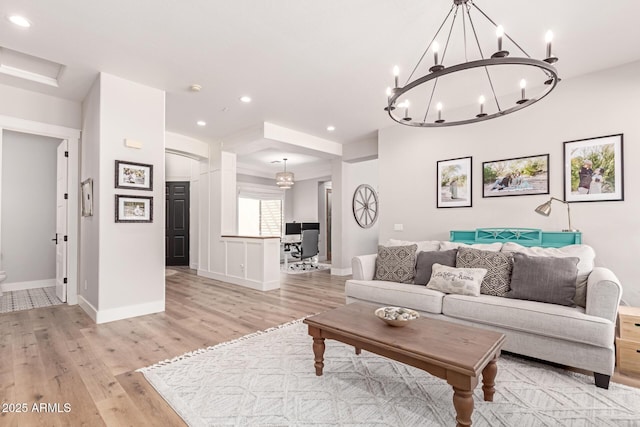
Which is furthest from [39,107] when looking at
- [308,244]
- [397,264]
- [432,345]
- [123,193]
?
[432,345]

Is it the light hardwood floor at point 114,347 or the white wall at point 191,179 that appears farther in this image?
the white wall at point 191,179

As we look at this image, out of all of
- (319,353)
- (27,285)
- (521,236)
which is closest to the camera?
(319,353)

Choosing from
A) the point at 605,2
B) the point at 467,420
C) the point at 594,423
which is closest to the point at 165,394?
the point at 467,420

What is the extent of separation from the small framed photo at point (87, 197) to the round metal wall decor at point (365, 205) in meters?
4.78

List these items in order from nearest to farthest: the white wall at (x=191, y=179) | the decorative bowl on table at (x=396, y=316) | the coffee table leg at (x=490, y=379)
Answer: the coffee table leg at (x=490, y=379) → the decorative bowl on table at (x=396, y=316) → the white wall at (x=191, y=179)

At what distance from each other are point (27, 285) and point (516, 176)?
25.6 ft

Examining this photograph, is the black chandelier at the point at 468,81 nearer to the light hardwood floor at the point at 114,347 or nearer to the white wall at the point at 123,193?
the light hardwood floor at the point at 114,347

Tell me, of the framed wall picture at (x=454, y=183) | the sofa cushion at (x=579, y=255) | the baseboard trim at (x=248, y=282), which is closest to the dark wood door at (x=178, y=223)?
the baseboard trim at (x=248, y=282)

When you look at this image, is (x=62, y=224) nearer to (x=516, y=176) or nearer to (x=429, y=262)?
(x=429, y=262)

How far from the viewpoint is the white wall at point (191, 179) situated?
24.9ft

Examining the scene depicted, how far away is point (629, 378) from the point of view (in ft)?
7.41

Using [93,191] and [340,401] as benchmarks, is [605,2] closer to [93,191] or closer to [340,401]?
[340,401]

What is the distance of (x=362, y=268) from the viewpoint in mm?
3639

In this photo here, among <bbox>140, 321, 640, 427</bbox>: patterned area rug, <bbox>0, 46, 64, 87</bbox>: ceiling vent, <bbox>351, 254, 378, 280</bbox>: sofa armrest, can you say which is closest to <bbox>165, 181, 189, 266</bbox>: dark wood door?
<bbox>0, 46, 64, 87</bbox>: ceiling vent
